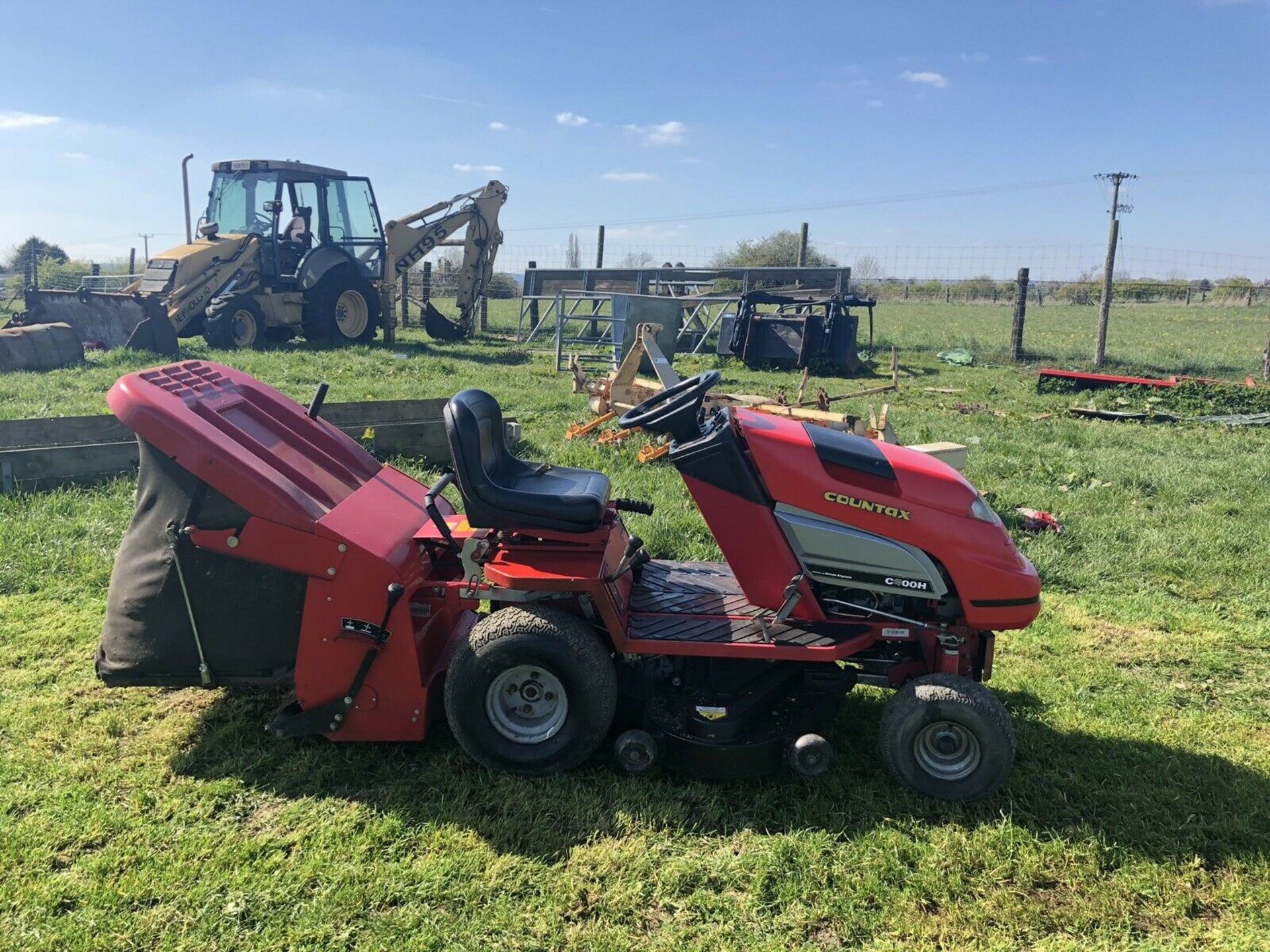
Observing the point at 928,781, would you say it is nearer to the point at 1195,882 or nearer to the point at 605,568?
the point at 1195,882

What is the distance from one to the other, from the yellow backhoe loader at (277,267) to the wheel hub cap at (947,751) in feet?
43.7

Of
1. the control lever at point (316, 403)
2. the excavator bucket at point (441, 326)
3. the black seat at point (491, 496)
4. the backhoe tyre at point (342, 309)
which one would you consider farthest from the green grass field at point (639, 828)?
the excavator bucket at point (441, 326)

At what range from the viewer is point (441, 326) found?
19.1 metres

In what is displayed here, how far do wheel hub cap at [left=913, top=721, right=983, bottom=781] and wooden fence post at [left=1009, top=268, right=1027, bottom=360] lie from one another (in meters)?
14.4

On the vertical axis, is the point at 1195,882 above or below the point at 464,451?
below

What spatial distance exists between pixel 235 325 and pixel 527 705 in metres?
13.6

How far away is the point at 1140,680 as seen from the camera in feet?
14.1

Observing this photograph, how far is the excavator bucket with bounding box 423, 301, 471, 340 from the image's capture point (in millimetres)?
18938

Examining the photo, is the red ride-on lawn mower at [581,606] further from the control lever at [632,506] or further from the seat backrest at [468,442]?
the control lever at [632,506]

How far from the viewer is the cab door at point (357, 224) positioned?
1659 cm

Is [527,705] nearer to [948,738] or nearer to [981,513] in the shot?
[948,738]

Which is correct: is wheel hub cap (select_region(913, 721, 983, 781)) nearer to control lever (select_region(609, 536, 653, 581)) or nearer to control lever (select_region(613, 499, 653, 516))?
control lever (select_region(609, 536, 653, 581))

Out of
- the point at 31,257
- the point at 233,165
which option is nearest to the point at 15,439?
the point at 233,165

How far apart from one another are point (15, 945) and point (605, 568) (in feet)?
6.76
